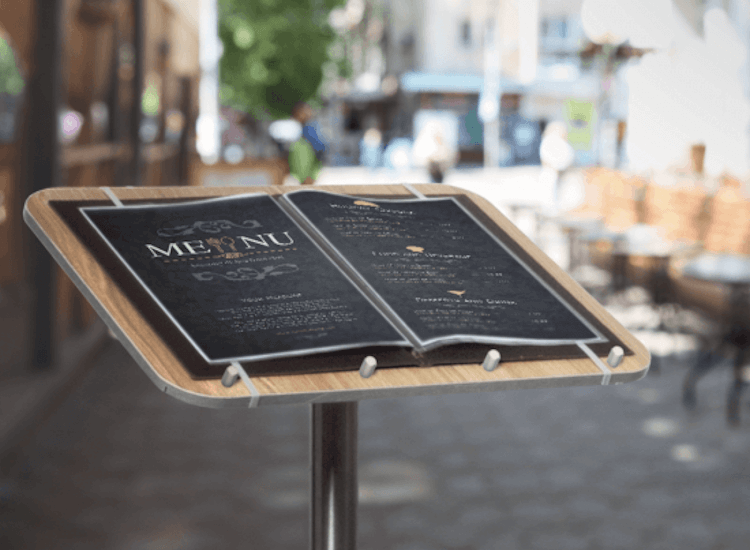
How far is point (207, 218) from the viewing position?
159cm

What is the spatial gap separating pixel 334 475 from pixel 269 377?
0.50 meters

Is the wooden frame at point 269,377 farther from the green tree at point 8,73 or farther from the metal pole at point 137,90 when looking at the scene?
the metal pole at point 137,90

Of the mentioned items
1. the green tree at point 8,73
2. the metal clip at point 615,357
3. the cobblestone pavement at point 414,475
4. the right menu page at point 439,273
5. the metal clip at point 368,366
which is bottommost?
the cobblestone pavement at point 414,475

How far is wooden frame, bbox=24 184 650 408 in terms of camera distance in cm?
125

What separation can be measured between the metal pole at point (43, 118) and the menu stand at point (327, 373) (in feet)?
11.6

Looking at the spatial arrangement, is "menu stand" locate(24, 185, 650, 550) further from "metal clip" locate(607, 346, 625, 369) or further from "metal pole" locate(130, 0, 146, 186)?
"metal pole" locate(130, 0, 146, 186)

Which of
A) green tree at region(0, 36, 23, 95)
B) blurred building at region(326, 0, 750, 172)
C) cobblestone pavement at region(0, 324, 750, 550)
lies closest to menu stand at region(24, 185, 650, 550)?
cobblestone pavement at region(0, 324, 750, 550)

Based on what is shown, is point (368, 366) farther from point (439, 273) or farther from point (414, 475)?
point (414, 475)

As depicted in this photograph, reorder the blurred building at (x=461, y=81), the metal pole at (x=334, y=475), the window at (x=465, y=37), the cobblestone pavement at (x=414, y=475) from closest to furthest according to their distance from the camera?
1. the metal pole at (x=334, y=475)
2. the cobblestone pavement at (x=414, y=475)
3. the blurred building at (x=461, y=81)
4. the window at (x=465, y=37)

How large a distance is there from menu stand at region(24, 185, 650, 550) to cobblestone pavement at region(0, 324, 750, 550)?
6.29 feet

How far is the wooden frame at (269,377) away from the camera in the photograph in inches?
49.2

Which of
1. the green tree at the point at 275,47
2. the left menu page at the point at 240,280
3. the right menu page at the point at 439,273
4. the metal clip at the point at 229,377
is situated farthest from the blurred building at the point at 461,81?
the metal clip at the point at 229,377

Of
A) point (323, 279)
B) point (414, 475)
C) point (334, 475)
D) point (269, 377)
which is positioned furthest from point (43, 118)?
point (269, 377)

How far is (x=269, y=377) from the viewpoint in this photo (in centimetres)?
128
